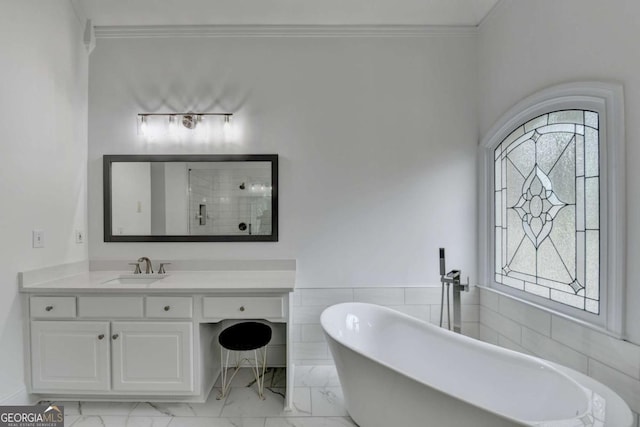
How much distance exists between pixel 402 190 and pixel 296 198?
872 mm

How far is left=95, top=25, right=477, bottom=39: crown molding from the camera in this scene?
240 cm

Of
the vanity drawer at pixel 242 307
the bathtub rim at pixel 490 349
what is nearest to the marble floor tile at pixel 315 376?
the bathtub rim at pixel 490 349

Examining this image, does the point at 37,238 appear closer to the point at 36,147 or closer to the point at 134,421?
the point at 36,147

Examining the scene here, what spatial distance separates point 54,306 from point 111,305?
36 cm

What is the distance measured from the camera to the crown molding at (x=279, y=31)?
240cm

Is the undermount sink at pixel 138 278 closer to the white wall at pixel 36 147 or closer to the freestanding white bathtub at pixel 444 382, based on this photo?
the white wall at pixel 36 147

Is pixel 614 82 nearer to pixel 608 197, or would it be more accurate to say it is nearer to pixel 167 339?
pixel 608 197

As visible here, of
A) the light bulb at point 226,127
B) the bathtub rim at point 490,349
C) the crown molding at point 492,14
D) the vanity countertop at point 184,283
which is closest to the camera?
the bathtub rim at point 490,349

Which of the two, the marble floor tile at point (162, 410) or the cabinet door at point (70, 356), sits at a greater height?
the cabinet door at point (70, 356)

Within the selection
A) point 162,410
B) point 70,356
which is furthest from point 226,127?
point 162,410

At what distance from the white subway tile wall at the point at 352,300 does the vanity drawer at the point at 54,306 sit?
1479 millimetres

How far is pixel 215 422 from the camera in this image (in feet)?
5.96

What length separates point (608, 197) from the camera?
4.67 ft

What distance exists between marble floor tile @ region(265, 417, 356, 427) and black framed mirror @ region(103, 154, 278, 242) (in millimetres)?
1218
